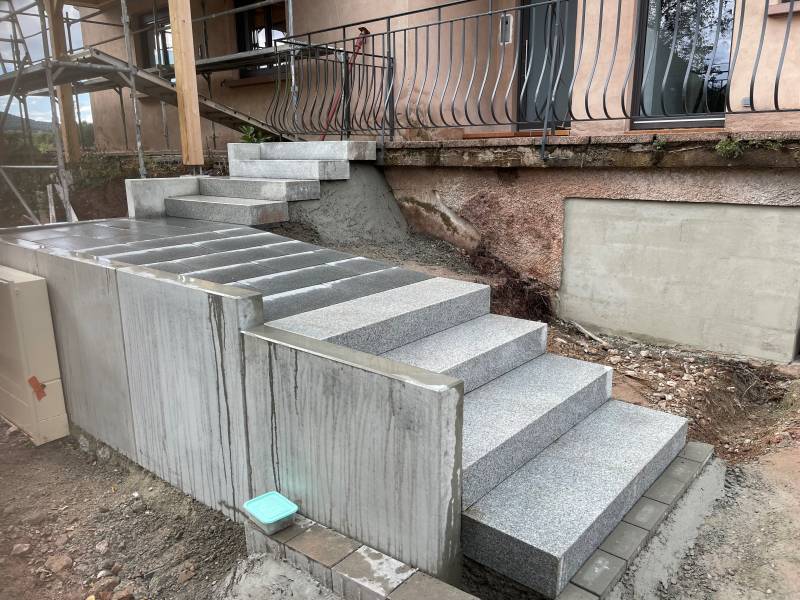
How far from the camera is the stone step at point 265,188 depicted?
4793mm

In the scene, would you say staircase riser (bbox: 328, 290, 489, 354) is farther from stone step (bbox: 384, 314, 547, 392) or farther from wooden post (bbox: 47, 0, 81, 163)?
wooden post (bbox: 47, 0, 81, 163)

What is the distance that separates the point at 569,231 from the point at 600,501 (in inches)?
106

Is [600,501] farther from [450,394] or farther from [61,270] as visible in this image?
[61,270]

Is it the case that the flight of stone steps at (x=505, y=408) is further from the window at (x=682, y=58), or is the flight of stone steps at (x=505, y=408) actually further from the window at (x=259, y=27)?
the window at (x=259, y=27)

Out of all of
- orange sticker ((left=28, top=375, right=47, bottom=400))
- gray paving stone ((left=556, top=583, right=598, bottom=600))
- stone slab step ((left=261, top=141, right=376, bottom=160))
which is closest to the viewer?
gray paving stone ((left=556, top=583, right=598, bottom=600))

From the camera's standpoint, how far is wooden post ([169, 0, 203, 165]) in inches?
210

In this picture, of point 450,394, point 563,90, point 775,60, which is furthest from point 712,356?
point 563,90

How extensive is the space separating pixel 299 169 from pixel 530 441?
3477 millimetres

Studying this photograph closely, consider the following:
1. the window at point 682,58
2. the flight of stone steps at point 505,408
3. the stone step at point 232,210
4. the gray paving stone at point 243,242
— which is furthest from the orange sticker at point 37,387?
the window at point 682,58

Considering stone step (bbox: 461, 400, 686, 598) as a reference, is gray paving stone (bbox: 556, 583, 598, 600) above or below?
below

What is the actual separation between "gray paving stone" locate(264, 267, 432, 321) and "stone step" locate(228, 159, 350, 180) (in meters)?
1.62

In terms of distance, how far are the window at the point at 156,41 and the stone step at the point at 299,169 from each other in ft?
14.3

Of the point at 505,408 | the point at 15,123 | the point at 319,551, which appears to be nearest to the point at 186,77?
the point at 505,408

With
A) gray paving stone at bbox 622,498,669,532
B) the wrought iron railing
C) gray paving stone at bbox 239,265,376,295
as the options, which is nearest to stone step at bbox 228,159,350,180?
the wrought iron railing
